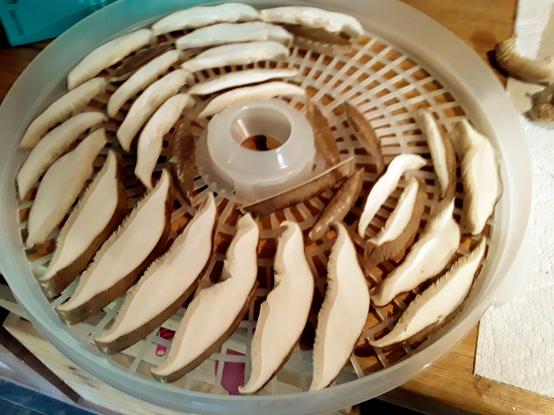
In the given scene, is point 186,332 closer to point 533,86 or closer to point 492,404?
point 492,404

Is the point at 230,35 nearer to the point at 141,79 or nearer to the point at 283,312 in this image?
the point at 141,79

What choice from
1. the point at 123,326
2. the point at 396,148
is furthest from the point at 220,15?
the point at 123,326

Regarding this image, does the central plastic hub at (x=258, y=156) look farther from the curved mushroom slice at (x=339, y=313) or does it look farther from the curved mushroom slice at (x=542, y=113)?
the curved mushroom slice at (x=542, y=113)

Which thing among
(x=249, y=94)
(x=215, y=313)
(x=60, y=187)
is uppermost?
(x=249, y=94)

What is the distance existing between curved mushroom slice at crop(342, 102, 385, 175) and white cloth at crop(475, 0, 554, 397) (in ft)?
0.46

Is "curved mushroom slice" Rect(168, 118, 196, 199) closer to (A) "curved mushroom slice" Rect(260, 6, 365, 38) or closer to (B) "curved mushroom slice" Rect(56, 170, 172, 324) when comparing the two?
(B) "curved mushroom slice" Rect(56, 170, 172, 324)

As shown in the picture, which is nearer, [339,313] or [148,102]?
[339,313]

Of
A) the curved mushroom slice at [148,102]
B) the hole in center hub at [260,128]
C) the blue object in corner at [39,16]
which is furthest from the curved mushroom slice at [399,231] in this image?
the blue object in corner at [39,16]

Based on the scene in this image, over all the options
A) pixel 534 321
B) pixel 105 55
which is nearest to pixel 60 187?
pixel 105 55

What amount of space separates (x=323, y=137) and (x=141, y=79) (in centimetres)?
17

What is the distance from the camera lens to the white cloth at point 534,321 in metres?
0.48

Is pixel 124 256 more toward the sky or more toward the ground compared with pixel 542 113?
more toward the ground

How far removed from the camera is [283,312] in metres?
0.45

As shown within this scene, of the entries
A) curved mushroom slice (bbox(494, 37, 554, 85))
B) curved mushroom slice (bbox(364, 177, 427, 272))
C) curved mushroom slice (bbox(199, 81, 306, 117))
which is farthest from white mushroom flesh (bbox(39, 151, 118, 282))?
curved mushroom slice (bbox(494, 37, 554, 85))
